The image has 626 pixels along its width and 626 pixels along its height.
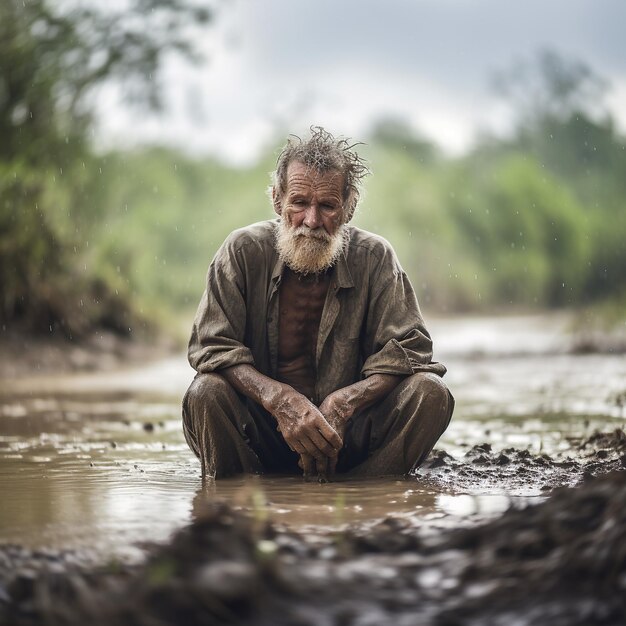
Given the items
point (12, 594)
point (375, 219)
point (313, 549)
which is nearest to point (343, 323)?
point (313, 549)

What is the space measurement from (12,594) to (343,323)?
220 centimetres

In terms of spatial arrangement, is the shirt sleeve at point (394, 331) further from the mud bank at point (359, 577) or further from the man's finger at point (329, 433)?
the mud bank at point (359, 577)

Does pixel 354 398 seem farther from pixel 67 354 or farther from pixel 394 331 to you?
pixel 67 354

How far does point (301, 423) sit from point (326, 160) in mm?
1126

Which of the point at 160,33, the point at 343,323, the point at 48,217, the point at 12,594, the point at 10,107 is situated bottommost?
the point at 12,594

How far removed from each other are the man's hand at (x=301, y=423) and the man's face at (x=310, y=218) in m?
0.59

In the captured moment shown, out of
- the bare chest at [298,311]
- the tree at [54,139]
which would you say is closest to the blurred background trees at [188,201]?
the tree at [54,139]

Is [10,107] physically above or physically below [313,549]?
above

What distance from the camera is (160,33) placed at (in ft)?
49.9

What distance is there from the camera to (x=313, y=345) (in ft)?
14.6

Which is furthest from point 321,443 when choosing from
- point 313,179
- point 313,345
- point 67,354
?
point 67,354

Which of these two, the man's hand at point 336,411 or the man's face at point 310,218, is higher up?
the man's face at point 310,218

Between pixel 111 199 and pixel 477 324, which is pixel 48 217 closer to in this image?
pixel 111 199

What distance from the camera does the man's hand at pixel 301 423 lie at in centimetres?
394
